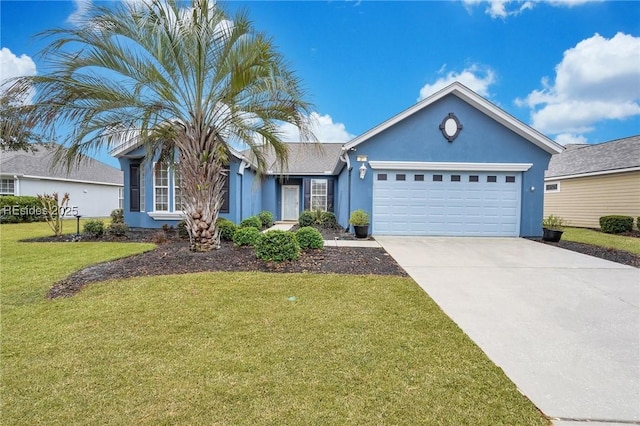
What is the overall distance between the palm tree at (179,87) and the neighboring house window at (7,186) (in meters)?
18.2

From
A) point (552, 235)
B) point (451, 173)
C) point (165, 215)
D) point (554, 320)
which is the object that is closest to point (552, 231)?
point (552, 235)

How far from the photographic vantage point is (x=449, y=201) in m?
11.7

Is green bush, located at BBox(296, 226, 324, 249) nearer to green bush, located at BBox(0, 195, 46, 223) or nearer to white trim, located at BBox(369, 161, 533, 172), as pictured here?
white trim, located at BBox(369, 161, 533, 172)

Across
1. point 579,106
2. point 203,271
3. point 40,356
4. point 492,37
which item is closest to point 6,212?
point 203,271

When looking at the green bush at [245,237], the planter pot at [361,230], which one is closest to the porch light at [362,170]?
the planter pot at [361,230]

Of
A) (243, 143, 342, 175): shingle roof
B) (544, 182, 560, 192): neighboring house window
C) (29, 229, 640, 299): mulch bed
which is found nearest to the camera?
(29, 229, 640, 299): mulch bed

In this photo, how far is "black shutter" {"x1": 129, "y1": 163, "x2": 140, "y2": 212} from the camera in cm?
1307

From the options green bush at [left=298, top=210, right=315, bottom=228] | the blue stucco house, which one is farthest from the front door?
the blue stucco house

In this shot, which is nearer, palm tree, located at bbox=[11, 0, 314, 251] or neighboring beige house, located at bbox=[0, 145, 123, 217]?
palm tree, located at bbox=[11, 0, 314, 251]

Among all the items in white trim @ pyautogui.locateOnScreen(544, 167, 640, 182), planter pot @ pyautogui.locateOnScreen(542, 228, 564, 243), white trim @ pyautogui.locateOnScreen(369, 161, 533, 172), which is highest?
white trim @ pyautogui.locateOnScreen(544, 167, 640, 182)

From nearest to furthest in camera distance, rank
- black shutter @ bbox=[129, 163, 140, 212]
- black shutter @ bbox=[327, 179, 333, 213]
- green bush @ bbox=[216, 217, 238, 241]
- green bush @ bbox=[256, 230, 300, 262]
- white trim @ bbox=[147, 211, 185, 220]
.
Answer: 1. green bush @ bbox=[256, 230, 300, 262]
2. green bush @ bbox=[216, 217, 238, 241]
3. white trim @ bbox=[147, 211, 185, 220]
4. black shutter @ bbox=[129, 163, 140, 212]
5. black shutter @ bbox=[327, 179, 333, 213]

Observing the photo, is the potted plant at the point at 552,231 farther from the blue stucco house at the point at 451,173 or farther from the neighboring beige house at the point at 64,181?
the neighboring beige house at the point at 64,181

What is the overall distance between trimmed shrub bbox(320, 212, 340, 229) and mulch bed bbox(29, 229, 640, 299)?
615 cm

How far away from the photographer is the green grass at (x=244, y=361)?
223 centimetres
